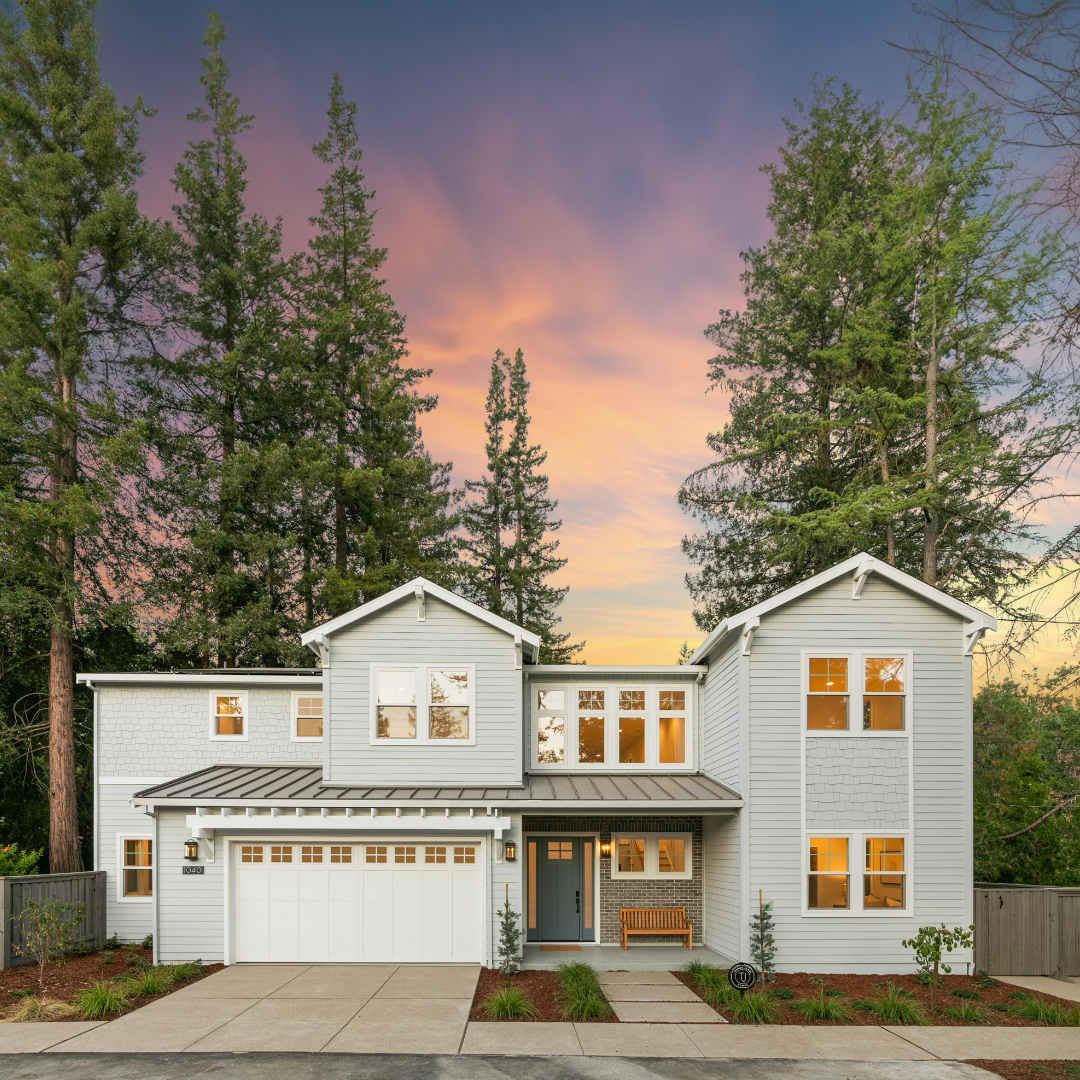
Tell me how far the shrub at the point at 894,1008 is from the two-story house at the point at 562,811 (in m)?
→ 1.63

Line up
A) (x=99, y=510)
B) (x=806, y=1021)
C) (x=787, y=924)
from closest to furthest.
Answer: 1. (x=806, y=1021)
2. (x=787, y=924)
3. (x=99, y=510)

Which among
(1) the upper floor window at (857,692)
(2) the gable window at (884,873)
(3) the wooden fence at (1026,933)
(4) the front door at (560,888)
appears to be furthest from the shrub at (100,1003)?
(3) the wooden fence at (1026,933)

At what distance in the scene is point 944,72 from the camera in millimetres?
5395

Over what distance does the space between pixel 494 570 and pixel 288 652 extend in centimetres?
870

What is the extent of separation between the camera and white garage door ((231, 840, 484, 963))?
13.6 meters

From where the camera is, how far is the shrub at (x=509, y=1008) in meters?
10.6

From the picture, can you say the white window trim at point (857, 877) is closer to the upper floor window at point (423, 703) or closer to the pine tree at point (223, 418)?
the upper floor window at point (423, 703)

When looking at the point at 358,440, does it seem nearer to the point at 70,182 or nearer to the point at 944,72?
the point at 70,182

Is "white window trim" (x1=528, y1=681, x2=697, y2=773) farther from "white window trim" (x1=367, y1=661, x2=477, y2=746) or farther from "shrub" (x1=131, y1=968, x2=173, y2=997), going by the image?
"shrub" (x1=131, y1=968, x2=173, y2=997)

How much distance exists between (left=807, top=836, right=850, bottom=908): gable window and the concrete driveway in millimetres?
5782

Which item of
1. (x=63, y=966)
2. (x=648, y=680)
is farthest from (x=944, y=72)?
(x=63, y=966)

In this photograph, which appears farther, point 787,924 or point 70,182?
point 70,182

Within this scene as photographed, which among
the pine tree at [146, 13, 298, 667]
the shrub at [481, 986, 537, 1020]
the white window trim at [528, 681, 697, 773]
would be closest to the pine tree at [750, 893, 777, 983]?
the white window trim at [528, 681, 697, 773]

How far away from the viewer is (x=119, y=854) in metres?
15.3
